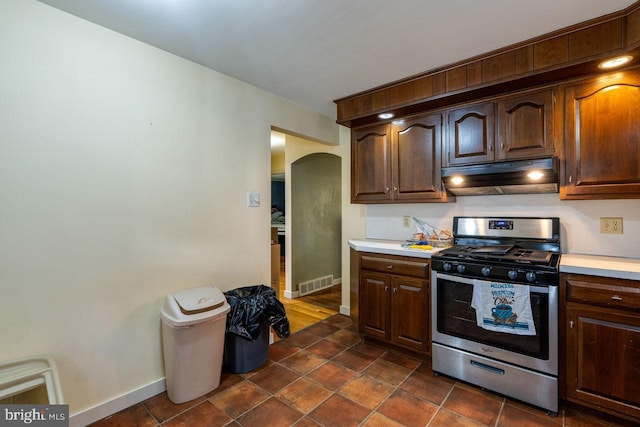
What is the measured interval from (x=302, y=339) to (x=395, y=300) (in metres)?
1.01

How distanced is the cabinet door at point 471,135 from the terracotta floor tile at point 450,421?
5.84ft

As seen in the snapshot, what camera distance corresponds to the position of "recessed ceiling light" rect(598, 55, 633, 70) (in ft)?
5.59

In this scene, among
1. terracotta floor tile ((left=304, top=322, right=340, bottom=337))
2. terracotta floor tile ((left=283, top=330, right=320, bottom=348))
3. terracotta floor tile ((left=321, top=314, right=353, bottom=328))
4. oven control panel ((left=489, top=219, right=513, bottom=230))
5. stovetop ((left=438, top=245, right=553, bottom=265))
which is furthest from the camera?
terracotta floor tile ((left=321, top=314, right=353, bottom=328))

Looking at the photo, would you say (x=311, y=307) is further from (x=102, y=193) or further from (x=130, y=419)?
(x=102, y=193)

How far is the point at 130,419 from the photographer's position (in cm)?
175

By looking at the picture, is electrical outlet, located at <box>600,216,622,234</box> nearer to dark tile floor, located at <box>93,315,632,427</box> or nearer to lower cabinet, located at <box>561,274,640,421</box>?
lower cabinet, located at <box>561,274,640,421</box>

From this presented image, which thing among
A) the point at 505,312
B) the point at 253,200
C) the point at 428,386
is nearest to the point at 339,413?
the point at 428,386

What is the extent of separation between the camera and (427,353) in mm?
2285

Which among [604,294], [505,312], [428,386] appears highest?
[604,294]

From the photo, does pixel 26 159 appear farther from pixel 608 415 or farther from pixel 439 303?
pixel 608 415

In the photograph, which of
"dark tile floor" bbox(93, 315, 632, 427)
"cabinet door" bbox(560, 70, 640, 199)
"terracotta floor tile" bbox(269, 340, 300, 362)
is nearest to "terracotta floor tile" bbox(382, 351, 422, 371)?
"dark tile floor" bbox(93, 315, 632, 427)

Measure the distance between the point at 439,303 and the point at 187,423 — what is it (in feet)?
6.03

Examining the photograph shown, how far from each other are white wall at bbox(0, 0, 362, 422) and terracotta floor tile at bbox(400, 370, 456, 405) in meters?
1.61

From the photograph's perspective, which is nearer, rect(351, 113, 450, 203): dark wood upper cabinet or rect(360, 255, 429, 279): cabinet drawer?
rect(360, 255, 429, 279): cabinet drawer
